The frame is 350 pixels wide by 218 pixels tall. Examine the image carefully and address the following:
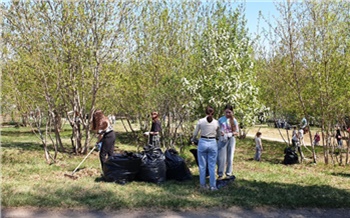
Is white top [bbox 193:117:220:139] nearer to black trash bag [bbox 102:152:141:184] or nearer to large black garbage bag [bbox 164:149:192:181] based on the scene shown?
large black garbage bag [bbox 164:149:192:181]

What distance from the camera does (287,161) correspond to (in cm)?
1408

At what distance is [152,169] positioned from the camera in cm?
766

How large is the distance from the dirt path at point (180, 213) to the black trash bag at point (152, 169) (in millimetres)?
1729

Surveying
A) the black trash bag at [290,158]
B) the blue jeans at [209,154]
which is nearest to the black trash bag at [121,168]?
the blue jeans at [209,154]

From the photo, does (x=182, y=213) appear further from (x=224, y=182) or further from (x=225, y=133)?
(x=225, y=133)

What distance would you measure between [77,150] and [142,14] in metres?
5.70

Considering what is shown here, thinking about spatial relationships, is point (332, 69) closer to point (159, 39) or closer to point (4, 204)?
point (159, 39)

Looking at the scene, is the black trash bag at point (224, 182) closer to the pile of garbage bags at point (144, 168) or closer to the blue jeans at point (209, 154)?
the blue jeans at point (209, 154)

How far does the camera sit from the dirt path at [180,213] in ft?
18.6

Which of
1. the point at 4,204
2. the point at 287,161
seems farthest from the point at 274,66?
the point at 4,204

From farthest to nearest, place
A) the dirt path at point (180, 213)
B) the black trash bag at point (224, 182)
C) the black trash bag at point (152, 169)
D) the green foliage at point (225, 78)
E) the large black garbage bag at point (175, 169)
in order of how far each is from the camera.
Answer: the green foliage at point (225, 78), the large black garbage bag at point (175, 169), the black trash bag at point (152, 169), the black trash bag at point (224, 182), the dirt path at point (180, 213)

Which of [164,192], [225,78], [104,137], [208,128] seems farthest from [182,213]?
[225,78]

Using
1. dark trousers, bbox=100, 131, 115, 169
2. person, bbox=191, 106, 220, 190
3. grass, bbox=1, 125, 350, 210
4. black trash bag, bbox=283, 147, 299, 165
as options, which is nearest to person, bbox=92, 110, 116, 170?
dark trousers, bbox=100, 131, 115, 169

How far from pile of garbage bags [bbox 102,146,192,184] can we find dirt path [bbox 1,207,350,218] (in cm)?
170
